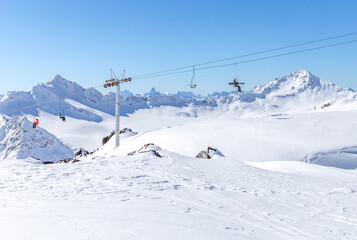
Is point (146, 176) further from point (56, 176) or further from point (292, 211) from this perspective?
point (292, 211)

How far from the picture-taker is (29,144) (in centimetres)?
18175

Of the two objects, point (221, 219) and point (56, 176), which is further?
point (56, 176)

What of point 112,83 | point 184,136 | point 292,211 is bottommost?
point 292,211

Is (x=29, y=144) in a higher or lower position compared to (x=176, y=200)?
lower

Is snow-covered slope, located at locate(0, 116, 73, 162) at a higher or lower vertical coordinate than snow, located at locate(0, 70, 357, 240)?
lower

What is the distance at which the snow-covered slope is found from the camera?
159 m

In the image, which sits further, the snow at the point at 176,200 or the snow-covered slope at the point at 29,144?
the snow-covered slope at the point at 29,144

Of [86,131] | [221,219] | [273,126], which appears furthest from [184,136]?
[86,131]

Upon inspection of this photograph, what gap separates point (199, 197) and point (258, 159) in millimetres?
15170

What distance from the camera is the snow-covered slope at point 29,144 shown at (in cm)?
15924

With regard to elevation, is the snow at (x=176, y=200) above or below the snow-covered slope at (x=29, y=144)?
above

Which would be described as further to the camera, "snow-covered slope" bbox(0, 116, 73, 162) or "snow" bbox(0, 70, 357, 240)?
"snow-covered slope" bbox(0, 116, 73, 162)

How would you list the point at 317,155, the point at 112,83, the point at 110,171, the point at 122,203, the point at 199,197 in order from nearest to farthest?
the point at 122,203, the point at 199,197, the point at 110,171, the point at 317,155, the point at 112,83

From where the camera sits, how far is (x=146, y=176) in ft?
46.2
